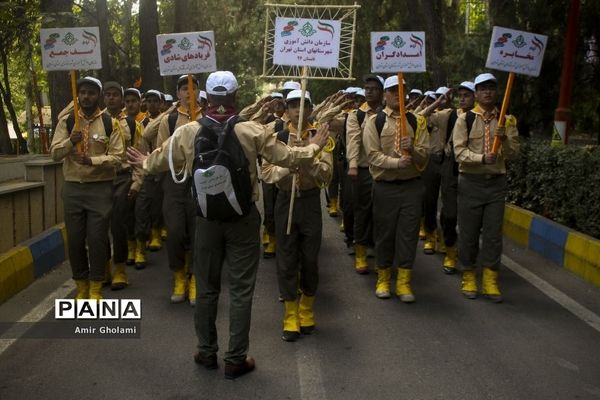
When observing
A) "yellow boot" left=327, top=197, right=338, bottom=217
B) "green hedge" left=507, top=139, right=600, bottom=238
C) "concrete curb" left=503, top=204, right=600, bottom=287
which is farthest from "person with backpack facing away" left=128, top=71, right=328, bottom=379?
"yellow boot" left=327, top=197, right=338, bottom=217

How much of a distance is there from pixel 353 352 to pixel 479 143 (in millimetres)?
2602

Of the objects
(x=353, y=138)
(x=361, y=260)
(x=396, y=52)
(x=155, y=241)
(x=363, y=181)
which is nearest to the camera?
(x=396, y=52)

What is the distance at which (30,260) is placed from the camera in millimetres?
7047

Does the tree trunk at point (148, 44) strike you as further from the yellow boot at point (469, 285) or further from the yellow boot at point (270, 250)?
the yellow boot at point (469, 285)

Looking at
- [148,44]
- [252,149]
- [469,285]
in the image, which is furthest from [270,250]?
[148,44]

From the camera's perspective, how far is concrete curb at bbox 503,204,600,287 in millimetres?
7008

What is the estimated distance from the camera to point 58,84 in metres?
10.6

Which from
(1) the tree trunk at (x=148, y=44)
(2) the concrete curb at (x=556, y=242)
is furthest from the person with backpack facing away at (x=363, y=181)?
(1) the tree trunk at (x=148, y=44)

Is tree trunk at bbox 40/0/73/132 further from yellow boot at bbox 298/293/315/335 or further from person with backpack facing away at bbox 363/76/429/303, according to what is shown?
yellow boot at bbox 298/293/315/335

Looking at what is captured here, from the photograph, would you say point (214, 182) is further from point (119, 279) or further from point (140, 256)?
point (140, 256)

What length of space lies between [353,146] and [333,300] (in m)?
1.73

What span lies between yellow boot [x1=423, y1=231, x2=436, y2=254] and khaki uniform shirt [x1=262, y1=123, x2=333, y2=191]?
11.7ft

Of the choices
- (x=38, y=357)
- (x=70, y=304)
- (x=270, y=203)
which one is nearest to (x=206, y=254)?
(x=38, y=357)

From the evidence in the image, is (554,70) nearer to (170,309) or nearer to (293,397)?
(170,309)
